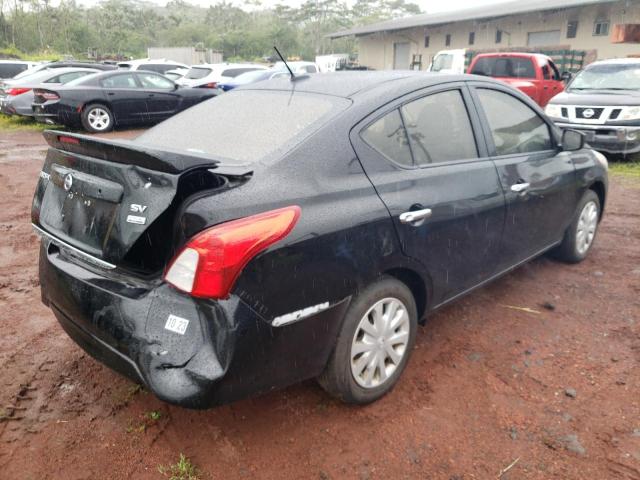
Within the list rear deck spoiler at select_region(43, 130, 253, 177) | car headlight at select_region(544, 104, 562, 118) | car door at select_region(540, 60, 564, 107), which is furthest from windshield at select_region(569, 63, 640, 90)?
rear deck spoiler at select_region(43, 130, 253, 177)

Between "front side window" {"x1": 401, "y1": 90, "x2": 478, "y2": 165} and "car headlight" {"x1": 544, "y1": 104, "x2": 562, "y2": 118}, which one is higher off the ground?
"front side window" {"x1": 401, "y1": 90, "x2": 478, "y2": 165}

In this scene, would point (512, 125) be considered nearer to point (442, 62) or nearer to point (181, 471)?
point (181, 471)

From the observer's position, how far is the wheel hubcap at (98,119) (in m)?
11.7

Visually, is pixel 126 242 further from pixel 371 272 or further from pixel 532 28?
pixel 532 28

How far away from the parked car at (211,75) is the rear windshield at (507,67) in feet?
23.0

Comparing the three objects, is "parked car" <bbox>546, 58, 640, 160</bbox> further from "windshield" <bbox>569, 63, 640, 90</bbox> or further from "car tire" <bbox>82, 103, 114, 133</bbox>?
"car tire" <bbox>82, 103, 114, 133</bbox>

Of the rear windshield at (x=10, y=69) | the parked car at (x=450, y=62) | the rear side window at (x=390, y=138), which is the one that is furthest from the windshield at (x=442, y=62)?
the rear side window at (x=390, y=138)

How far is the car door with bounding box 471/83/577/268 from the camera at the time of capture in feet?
10.8

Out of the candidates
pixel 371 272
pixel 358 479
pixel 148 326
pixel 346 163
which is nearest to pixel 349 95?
pixel 346 163

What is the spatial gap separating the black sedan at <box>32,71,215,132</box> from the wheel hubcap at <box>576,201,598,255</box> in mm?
10700

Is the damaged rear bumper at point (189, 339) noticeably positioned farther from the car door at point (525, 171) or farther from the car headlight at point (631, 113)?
the car headlight at point (631, 113)

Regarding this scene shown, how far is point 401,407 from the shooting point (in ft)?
8.68

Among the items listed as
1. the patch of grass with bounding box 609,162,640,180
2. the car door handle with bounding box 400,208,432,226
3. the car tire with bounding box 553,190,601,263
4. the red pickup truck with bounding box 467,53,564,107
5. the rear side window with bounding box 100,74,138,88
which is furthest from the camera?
the red pickup truck with bounding box 467,53,564,107

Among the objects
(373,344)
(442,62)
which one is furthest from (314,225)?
(442,62)
